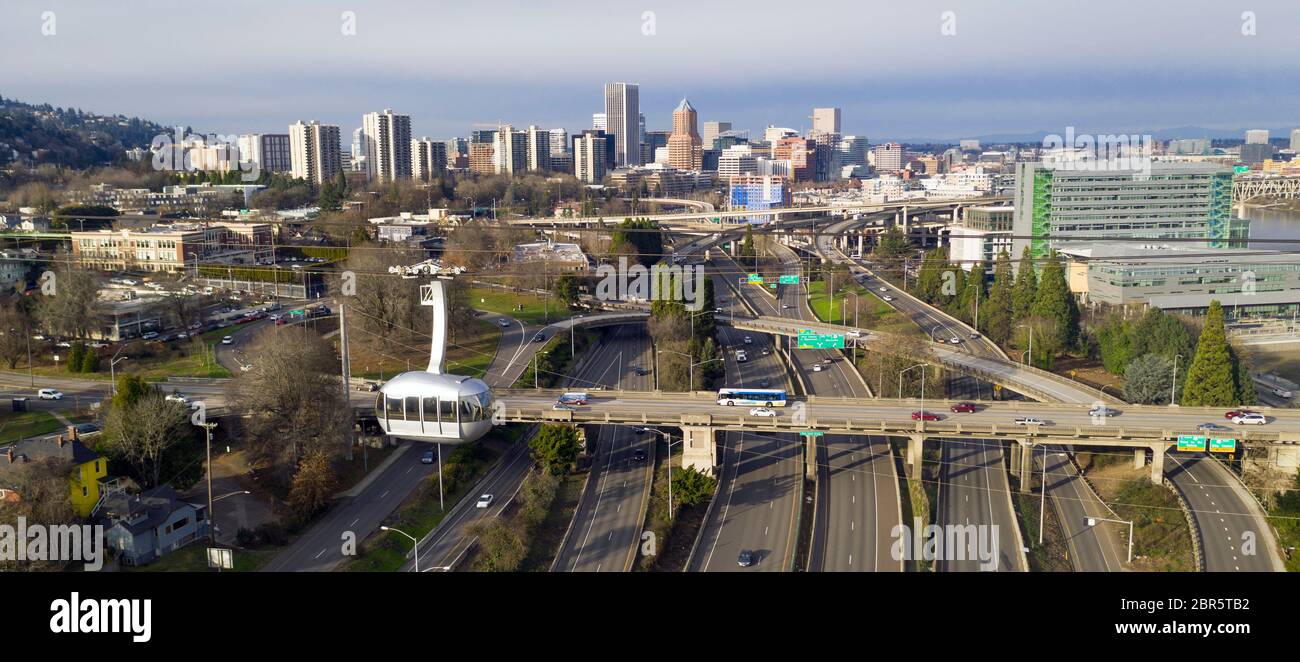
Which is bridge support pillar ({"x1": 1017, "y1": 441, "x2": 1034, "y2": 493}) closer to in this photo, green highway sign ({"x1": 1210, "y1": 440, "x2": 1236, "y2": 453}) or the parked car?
green highway sign ({"x1": 1210, "y1": 440, "x2": 1236, "y2": 453})

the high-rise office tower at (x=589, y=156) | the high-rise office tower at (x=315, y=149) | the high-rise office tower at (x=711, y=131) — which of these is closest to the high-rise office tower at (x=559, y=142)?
the high-rise office tower at (x=589, y=156)

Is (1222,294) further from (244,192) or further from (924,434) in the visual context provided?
(244,192)

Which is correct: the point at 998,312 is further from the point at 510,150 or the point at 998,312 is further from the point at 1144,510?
the point at 510,150

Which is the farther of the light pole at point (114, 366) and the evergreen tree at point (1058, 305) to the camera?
the evergreen tree at point (1058, 305)

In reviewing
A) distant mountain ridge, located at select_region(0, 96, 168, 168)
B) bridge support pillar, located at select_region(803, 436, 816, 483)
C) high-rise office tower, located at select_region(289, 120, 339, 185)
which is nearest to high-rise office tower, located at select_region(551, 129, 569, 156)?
high-rise office tower, located at select_region(289, 120, 339, 185)

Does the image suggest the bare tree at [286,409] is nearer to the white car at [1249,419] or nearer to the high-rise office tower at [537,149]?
the white car at [1249,419]

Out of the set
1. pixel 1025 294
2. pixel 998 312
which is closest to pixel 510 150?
pixel 998 312
